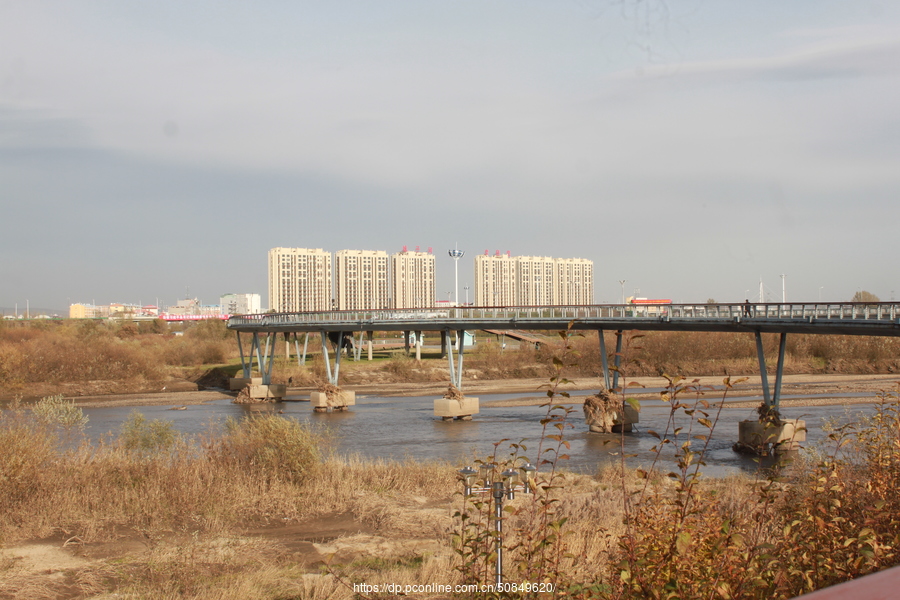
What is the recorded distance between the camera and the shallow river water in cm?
3872

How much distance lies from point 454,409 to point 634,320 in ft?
51.9

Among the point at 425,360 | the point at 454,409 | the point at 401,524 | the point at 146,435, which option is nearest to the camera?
the point at 401,524

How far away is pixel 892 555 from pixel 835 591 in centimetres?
513

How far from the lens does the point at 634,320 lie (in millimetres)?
53375

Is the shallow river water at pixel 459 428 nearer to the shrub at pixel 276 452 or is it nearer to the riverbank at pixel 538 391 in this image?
the riverbank at pixel 538 391

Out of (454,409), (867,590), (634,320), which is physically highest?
(634,320)

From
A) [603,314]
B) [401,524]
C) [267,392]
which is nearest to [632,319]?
[603,314]

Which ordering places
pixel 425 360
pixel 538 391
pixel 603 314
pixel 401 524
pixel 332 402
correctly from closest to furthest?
1. pixel 401 524
2. pixel 603 314
3. pixel 332 402
4. pixel 538 391
5. pixel 425 360

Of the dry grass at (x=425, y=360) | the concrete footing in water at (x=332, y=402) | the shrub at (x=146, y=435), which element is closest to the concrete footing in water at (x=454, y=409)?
the concrete footing in water at (x=332, y=402)

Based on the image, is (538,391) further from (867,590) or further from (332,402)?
(867,590)

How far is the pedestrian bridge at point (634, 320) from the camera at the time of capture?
41.3m

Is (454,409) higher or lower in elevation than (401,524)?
lower

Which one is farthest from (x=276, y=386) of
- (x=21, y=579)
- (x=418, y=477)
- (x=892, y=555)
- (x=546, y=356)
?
(x=892, y=555)

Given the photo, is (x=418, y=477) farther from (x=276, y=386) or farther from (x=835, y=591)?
(x=276, y=386)
